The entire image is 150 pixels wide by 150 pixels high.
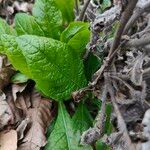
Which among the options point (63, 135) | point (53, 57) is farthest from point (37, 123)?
point (53, 57)

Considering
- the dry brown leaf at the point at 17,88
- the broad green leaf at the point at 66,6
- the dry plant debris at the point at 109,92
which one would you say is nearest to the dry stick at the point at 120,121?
the dry plant debris at the point at 109,92

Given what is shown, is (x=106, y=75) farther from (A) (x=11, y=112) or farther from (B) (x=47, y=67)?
(A) (x=11, y=112)

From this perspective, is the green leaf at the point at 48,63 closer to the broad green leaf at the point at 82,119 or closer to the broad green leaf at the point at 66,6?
the broad green leaf at the point at 82,119

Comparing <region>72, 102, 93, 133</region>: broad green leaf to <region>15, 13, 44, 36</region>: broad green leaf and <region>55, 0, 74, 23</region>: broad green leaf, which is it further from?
<region>55, 0, 74, 23</region>: broad green leaf

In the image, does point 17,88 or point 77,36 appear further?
point 17,88

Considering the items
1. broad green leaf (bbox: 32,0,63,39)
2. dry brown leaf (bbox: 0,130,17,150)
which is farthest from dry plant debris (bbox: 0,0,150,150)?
broad green leaf (bbox: 32,0,63,39)

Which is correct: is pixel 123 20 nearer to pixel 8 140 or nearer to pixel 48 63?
pixel 48 63

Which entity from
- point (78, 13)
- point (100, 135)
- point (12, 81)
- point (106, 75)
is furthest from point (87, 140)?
point (78, 13)
